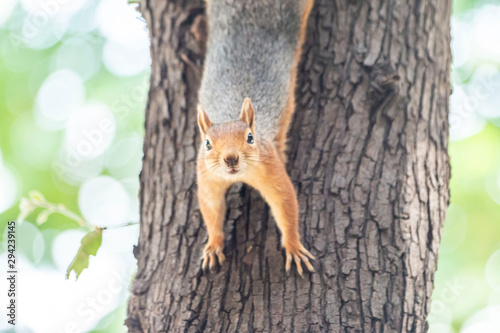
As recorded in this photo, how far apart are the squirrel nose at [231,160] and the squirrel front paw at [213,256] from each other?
1.46ft

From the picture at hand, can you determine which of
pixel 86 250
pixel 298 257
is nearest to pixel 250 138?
pixel 298 257

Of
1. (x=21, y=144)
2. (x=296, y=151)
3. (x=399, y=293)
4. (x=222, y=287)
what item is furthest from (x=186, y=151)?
(x=21, y=144)

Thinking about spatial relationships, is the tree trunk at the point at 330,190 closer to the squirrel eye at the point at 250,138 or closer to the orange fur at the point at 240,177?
the orange fur at the point at 240,177

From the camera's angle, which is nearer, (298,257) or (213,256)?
(298,257)

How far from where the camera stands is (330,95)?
8.55 ft

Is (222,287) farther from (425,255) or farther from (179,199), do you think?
(425,255)

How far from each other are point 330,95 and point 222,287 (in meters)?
1.09

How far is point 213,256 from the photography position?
94.4 inches

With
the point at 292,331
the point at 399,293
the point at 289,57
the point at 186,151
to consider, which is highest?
the point at 289,57

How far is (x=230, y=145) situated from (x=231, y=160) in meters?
0.07

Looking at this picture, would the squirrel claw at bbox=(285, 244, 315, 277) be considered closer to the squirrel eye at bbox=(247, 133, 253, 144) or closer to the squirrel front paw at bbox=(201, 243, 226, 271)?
the squirrel front paw at bbox=(201, 243, 226, 271)

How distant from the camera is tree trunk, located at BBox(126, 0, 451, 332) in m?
2.29

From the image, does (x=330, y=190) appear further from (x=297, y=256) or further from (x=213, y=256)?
(x=213, y=256)

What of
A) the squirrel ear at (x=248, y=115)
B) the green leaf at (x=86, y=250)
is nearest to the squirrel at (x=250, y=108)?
the squirrel ear at (x=248, y=115)
